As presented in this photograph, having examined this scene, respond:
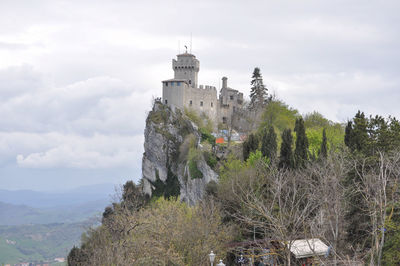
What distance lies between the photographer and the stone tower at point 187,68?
85438mm

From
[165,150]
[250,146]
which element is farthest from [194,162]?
[250,146]

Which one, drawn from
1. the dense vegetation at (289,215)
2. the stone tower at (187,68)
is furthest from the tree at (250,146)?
the stone tower at (187,68)

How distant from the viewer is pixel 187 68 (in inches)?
3378

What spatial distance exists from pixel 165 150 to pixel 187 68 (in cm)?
1775

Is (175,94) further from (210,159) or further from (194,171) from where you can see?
(210,159)

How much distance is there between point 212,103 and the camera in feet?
276

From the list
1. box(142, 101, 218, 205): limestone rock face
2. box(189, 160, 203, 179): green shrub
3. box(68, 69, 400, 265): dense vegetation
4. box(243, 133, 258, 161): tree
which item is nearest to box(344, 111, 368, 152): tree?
box(68, 69, 400, 265): dense vegetation

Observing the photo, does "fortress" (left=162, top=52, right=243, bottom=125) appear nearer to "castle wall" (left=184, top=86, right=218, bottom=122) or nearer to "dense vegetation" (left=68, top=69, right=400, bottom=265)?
"castle wall" (left=184, top=86, right=218, bottom=122)

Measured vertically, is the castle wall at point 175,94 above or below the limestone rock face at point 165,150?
above

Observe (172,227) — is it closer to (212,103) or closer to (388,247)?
(388,247)

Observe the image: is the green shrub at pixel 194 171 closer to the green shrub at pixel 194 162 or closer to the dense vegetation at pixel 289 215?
the green shrub at pixel 194 162

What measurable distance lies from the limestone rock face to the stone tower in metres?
8.81

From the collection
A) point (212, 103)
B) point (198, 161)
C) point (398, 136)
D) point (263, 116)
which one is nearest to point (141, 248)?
point (398, 136)

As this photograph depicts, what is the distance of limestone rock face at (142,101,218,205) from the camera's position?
7406 centimetres
